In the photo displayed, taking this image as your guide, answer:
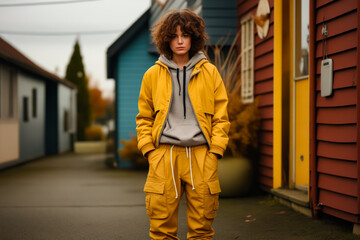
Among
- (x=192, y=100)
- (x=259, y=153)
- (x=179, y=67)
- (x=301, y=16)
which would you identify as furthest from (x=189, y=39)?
(x=259, y=153)

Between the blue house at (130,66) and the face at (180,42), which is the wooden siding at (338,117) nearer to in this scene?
the face at (180,42)

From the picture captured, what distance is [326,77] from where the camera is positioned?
457 cm

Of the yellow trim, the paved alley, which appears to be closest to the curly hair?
the paved alley

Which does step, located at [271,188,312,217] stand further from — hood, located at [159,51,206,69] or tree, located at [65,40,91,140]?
tree, located at [65,40,91,140]

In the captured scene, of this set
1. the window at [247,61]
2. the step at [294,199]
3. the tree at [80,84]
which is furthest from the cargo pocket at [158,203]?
the tree at [80,84]

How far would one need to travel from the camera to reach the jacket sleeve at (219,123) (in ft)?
10.2

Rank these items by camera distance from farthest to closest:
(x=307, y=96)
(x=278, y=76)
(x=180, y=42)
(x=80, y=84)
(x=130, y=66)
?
(x=80, y=84) → (x=130, y=66) → (x=278, y=76) → (x=307, y=96) → (x=180, y=42)

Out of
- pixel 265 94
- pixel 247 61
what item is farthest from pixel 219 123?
pixel 247 61

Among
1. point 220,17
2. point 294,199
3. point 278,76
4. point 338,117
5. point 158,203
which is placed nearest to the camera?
point 158,203

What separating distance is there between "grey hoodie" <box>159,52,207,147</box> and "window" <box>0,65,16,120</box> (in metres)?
9.82

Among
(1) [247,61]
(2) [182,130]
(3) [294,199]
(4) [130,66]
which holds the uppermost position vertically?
(4) [130,66]

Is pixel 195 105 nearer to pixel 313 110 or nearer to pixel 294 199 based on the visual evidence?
pixel 313 110

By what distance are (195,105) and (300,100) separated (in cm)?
297

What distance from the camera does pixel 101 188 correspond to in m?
7.99
